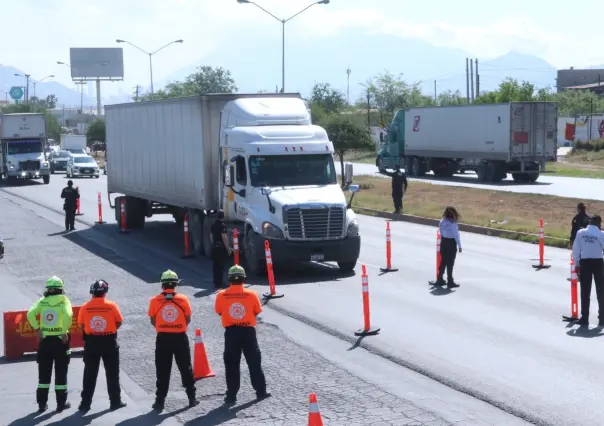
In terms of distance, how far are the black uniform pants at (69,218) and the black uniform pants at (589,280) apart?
1886 cm

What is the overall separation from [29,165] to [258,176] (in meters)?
38.6

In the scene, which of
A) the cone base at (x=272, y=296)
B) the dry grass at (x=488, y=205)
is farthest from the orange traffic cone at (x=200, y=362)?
the dry grass at (x=488, y=205)

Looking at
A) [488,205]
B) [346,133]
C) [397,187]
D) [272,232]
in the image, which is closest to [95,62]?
[346,133]

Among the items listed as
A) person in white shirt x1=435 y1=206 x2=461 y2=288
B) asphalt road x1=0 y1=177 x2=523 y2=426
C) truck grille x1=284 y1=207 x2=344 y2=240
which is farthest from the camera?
truck grille x1=284 y1=207 x2=344 y2=240

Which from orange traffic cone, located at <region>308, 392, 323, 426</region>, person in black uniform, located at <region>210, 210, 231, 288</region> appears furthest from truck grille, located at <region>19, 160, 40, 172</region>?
orange traffic cone, located at <region>308, 392, 323, 426</region>

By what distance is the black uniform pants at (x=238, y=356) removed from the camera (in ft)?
34.9

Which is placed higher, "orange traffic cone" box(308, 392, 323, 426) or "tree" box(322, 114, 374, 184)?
"tree" box(322, 114, 374, 184)

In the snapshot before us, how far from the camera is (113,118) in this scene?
31.1 metres

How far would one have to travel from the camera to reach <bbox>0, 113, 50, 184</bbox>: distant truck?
55656mm

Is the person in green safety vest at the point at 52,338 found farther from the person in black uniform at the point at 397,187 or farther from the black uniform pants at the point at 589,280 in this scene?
the person in black uniform at the point at 397,187

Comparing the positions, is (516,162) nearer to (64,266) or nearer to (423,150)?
(423,150)

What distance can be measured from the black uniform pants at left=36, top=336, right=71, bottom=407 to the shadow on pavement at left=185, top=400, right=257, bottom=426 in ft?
5.08

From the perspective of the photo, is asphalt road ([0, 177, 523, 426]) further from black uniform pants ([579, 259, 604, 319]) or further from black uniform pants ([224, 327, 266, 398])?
Answer: black uniform pants ([579, 259, 604, 319])

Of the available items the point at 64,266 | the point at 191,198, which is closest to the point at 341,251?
the point at 191,198
